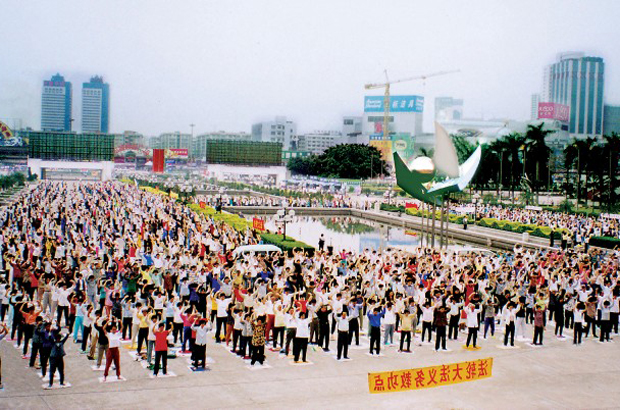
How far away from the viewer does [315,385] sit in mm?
12234

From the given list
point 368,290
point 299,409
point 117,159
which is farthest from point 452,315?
point 117,159

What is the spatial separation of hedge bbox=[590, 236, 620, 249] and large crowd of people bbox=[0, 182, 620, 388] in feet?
41.7

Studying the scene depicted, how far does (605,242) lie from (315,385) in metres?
27.3

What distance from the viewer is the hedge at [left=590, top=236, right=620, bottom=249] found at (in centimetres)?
3444

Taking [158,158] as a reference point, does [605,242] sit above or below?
below

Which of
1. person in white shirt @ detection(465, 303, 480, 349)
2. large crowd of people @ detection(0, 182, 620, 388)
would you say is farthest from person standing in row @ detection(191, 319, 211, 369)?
person in white shirt @ detection(465, 303, 480, 349)

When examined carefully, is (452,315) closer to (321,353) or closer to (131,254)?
(321,353)

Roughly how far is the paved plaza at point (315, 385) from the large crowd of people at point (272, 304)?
0.33 m

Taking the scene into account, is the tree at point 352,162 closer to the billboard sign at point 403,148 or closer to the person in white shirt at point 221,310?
the billboard sign at point 403,148

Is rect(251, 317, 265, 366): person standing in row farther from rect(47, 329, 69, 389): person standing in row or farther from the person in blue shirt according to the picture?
rect(47, 329, 69, 389): person standing in row

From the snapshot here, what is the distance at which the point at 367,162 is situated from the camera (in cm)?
10750

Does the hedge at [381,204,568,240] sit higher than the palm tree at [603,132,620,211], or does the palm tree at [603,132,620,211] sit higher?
the palm tree at [603,132,620,211]

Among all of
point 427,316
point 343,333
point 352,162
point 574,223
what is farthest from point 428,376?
point 352,162

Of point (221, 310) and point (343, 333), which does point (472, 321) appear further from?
point (221, 310)
